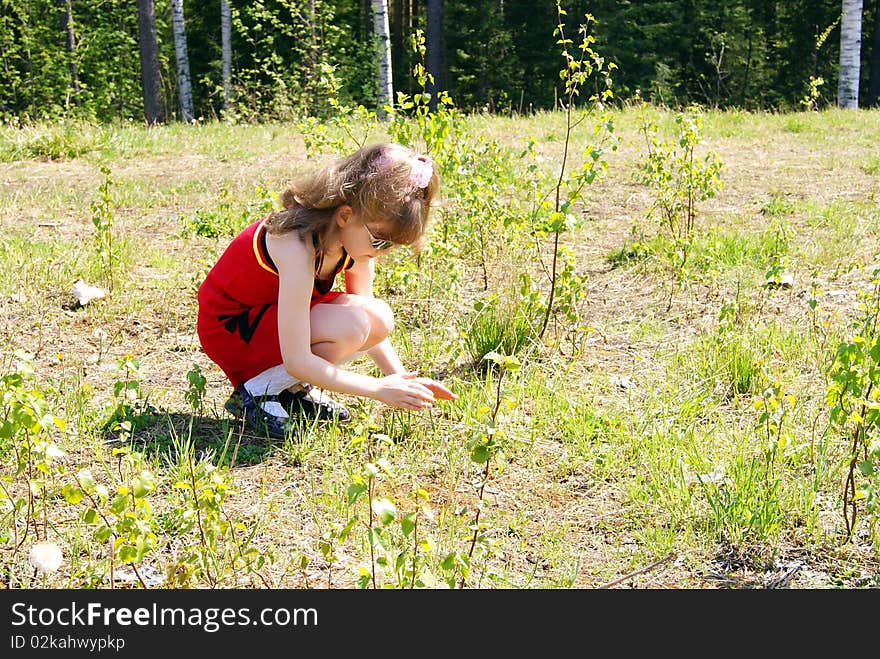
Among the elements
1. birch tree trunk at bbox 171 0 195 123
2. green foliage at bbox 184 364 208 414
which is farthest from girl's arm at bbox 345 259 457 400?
birch tree trunk at bbox 171 0 195 123

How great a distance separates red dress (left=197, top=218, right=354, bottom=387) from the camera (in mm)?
3268

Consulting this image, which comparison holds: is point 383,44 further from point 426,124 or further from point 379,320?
point 379,320

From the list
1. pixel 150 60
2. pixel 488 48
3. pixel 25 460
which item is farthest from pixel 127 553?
pixel 488 48

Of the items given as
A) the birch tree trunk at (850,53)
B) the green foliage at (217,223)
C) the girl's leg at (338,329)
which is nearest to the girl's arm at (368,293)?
the girl's leg at (338,329)

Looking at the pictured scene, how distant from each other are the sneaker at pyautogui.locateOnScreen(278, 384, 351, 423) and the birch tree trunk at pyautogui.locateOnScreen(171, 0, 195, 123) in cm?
1541

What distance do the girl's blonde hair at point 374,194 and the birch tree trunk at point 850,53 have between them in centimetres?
1380

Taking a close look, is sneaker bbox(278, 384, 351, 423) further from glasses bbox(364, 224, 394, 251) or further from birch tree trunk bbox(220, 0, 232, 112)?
birch tree trunk bbox(220, 0, 232, 112)

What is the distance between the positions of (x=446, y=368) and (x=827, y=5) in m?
24.0

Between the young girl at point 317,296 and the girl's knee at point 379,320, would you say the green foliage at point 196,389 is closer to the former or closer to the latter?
the young girl at point 317,296

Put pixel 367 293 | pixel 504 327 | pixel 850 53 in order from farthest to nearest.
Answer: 1. pixel 850 53
2. pixel 504 327
3. pixel 367 293

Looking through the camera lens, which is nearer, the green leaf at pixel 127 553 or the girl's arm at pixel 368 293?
the green leaf at pixel 127 553

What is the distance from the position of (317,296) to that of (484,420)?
76cm

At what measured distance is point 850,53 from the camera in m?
14.9

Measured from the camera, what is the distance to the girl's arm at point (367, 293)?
11.3ft
